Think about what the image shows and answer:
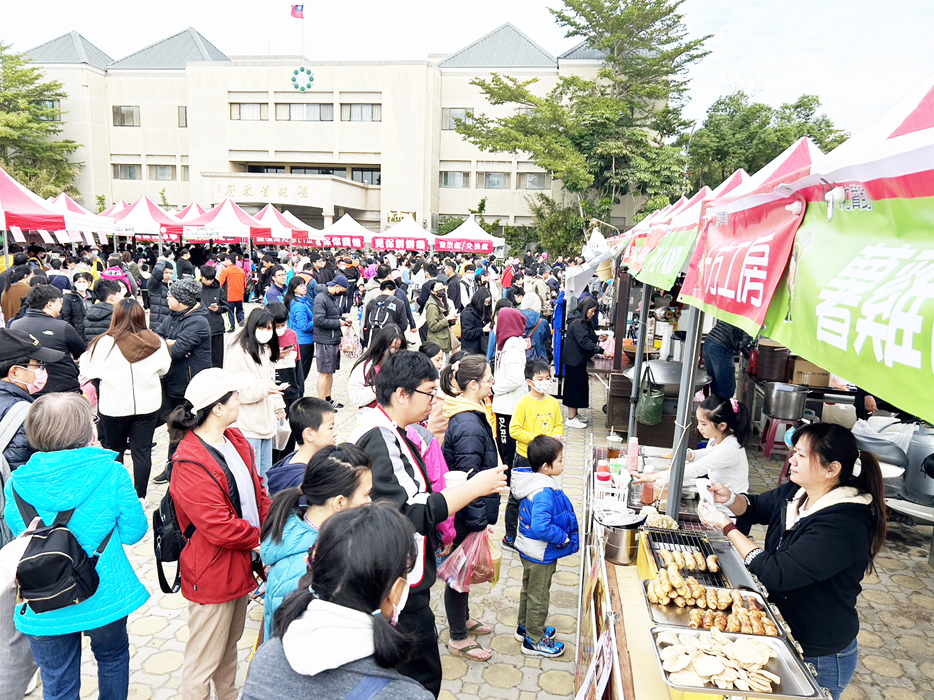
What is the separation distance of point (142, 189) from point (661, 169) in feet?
118

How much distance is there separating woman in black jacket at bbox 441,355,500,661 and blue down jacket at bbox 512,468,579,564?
0.19m

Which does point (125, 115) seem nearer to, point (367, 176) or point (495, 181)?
point (367, 176)

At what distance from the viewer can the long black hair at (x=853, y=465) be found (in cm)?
238

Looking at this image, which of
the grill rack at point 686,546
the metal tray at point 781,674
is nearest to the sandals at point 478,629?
the grill rack at point 686,546

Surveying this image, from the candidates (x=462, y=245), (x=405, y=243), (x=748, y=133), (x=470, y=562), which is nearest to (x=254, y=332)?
(x=470, y=562)

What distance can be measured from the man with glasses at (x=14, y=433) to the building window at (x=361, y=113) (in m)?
38.5

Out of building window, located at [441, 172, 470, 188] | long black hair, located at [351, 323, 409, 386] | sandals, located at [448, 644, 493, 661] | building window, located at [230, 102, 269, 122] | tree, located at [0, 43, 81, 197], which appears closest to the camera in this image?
sandals, located at [448, 644, 493, 661]

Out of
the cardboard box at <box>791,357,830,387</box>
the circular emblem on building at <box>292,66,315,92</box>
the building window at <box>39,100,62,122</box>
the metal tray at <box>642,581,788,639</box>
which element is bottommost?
the metal tray at <box>642,581,788,639</box>

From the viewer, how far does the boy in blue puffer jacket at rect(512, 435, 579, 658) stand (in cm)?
348

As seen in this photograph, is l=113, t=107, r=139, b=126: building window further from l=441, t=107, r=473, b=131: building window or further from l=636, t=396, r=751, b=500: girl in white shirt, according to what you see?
l=636, t=396, r=751, b=500: girl in white shirt

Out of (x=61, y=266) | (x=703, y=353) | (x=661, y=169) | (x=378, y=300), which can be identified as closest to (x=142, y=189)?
(x=61, y=266)

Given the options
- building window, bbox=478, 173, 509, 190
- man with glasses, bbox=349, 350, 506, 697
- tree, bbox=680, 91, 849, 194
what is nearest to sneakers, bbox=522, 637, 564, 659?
man with glasses, bbox=349, 350, 506, 697

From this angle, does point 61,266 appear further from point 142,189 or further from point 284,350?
point 142,189

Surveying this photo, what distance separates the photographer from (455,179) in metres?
40.7
